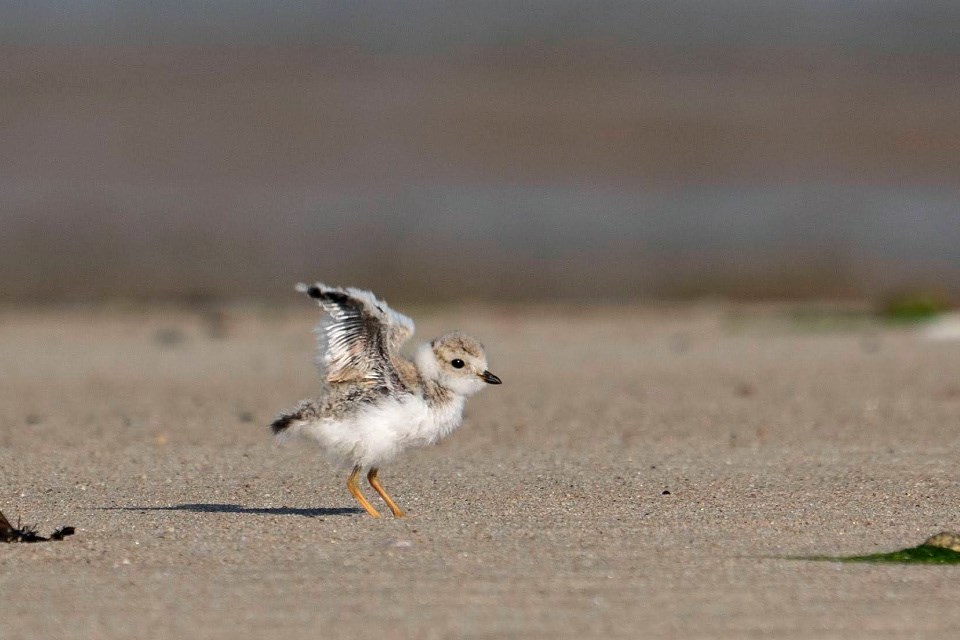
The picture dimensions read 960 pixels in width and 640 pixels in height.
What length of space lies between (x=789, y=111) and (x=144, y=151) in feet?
41.1

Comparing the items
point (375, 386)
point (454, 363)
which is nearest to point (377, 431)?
point (375, 386)

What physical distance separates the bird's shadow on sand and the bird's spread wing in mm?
585

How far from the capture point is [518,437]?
32.9 feet

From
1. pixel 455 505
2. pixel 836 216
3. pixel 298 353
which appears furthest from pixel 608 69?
pixel 455 505

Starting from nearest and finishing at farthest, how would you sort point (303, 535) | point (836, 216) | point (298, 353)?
point (303, 535)
point (298, 353)
point (836, 216)

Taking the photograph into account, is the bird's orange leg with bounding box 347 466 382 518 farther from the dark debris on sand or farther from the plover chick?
the dark debris on sand

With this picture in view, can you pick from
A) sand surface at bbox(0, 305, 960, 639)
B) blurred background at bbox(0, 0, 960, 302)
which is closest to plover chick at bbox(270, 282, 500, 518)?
sand surface at bbox(0, 305, 960, 639)

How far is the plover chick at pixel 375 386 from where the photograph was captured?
23.2 feet

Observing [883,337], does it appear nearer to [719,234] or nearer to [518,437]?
[518,437]

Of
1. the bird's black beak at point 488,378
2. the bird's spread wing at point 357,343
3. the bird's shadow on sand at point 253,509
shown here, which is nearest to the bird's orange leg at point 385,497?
the bird's shadow on sand at point 253,509

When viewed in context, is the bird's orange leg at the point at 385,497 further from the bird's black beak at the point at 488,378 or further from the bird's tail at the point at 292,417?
the bird's black beak at the point at 488,378

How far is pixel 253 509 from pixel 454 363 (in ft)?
3.62

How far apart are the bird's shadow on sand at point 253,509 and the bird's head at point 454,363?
2.30 ft

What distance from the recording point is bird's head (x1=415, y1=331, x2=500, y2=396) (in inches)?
294
